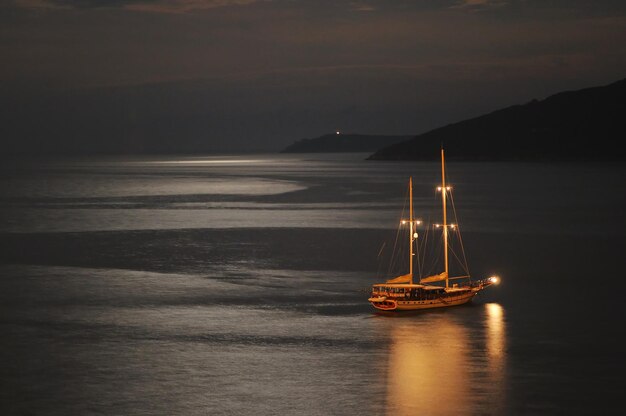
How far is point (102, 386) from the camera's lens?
25.0m

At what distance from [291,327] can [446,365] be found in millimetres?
6962

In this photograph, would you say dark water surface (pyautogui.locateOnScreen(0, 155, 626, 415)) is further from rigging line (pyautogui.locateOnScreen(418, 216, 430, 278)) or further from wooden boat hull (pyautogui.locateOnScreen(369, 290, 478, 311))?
rigging line (pyautogui.locateOnScreen(418, 216, 430, 278))

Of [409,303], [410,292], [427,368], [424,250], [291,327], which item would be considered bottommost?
[427,368]

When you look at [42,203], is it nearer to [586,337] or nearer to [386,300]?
[386,300]

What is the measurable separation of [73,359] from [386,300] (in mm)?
12188

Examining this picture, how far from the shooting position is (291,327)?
3195cm

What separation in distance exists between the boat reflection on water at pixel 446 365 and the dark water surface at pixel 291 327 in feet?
0.26

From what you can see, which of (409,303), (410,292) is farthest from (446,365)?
(410,292)

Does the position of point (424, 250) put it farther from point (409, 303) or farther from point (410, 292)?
point (409, 303)

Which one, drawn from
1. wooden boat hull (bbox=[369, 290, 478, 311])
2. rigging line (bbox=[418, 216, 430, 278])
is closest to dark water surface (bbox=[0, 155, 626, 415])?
wooden boat hull (bbox=[369, 290, 478, 311])

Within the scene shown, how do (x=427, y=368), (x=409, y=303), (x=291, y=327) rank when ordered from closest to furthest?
(x=427, y=368)
(x=291, y=327)
(x=409, y=303)

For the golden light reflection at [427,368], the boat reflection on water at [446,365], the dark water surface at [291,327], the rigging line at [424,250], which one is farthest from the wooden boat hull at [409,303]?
the rigging line at [424,250]

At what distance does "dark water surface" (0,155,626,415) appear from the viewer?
79.2 feet

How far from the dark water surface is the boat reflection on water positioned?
8cm
